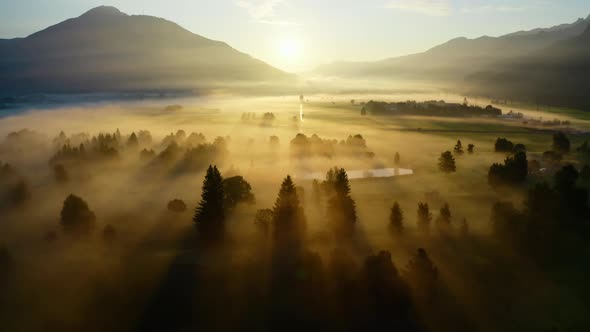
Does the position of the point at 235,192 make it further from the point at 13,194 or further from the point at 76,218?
the point at 13,194

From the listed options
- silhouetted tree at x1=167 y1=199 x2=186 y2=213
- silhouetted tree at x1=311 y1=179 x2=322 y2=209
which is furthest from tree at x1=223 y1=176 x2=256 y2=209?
silhouetted tree at x1=311 y1=179 x2=322 y2=209

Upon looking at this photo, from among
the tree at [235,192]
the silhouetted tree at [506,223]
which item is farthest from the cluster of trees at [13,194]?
the silhouetted tree at [506,223]

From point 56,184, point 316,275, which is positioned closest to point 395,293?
point 316,275

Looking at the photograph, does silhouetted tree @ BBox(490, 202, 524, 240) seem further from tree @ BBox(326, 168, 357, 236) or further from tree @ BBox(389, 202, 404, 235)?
tree @ BBox(326, 168, 357, 236)

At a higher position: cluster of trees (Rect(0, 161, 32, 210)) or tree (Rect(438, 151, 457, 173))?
tree (Rect(438, 151, 457, 173))

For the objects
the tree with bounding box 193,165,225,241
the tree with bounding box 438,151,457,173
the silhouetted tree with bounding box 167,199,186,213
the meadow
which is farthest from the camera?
the tree with bounding box 438,151,457,173
